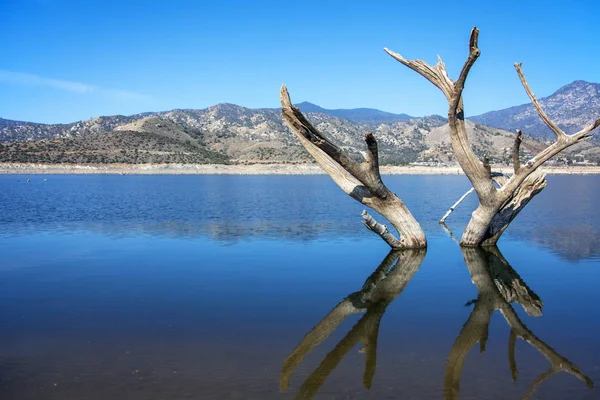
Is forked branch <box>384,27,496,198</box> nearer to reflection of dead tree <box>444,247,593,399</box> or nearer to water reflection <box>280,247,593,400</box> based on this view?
reflection of dead tree <box>444,247,593,399</box>

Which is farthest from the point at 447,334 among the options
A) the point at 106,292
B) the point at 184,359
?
the point at 106,292

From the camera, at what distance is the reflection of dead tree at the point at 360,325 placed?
23.9 ft

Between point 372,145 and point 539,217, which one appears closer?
→ point 372,145

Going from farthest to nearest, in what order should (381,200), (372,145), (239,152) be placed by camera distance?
1. (239,152)
2. (381,200)
3. (372,145)

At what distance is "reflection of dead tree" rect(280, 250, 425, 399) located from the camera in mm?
7270

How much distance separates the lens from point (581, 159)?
143m

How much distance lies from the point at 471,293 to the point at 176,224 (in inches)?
611

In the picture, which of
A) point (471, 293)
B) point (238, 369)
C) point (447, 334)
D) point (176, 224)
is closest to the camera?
point (238, 369)

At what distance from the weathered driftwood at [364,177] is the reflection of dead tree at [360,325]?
6.86 ft

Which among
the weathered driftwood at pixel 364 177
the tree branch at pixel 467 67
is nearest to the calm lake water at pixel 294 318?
the weathered driftwood at pixel 364 177

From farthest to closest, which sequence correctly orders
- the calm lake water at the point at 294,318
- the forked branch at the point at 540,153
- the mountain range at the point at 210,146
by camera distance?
the mountain range at the point at 210,146 < the forked branch at the point at 540,153 < the calm lake water at the point at 294,318

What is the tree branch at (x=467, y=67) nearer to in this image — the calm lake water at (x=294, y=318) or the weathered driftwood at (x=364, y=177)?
the weathered driftwood at (x=364, y=177)

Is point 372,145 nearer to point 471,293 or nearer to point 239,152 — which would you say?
point 471,293

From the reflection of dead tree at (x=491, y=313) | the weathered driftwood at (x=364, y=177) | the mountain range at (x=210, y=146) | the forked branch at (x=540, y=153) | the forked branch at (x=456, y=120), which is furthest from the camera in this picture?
the mountain range at (x=210, y=146)
